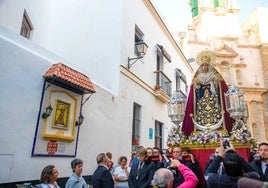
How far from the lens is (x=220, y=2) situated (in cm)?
2192

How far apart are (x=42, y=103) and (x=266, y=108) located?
64.1 ft

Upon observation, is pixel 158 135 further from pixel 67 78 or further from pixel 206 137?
pixel 67 78

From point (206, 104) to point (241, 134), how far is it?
1.32 m

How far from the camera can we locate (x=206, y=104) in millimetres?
5598

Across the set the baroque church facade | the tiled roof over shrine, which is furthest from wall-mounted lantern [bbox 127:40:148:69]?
→ the baroque church facade

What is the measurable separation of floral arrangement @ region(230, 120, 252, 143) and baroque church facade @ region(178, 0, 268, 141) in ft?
47.4

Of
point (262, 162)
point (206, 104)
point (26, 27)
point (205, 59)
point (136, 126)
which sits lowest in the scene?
point (262, 162)

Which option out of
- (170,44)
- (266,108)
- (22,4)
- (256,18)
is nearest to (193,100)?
(22,4)

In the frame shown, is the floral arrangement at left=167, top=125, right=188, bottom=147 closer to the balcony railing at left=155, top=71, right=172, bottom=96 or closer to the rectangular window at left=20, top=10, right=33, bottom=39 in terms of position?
the balcony railing at left=155, top=71, right=172, bottom=96

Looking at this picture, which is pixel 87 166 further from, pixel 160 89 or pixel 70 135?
pixel 160 89

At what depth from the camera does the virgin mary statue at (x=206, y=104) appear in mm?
5254

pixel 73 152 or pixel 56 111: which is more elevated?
pixel 56 111

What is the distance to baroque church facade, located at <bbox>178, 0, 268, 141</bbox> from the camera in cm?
1892

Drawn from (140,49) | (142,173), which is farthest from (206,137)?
(140,49)
